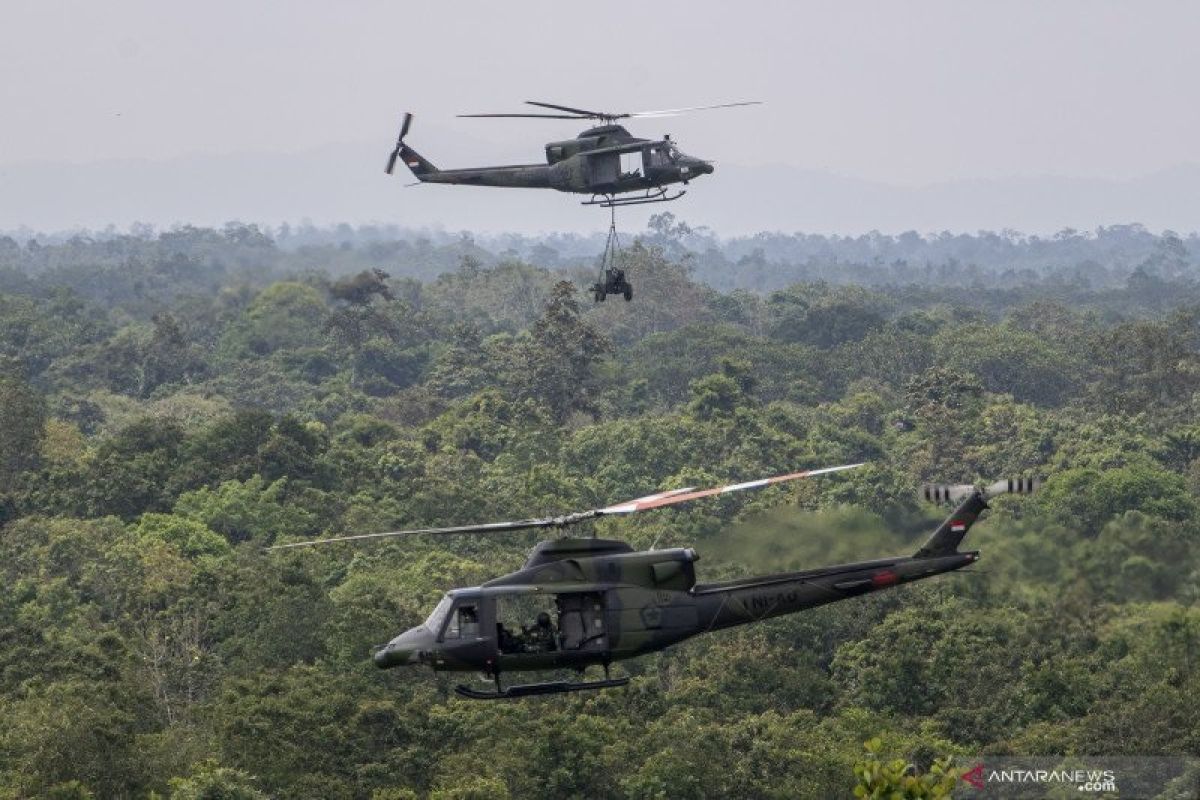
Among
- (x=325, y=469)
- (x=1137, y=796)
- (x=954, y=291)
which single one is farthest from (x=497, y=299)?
(x=1137, y=796)

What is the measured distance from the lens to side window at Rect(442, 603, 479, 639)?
24.7 meters

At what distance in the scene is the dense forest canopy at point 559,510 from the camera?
126ft

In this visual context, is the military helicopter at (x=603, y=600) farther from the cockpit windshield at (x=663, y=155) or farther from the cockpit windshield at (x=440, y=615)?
the cockpit windshield at (x=663, y=155)

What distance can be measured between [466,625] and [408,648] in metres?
0.79

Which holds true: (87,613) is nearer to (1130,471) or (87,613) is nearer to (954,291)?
(1130,471)

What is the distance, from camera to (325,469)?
228 feet

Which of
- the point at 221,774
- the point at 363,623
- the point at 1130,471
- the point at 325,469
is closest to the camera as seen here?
the point at 221,774

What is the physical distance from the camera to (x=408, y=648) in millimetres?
24891

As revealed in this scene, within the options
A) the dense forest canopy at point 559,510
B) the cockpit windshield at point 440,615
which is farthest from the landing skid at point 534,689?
the dense forest canopy at point 559,510

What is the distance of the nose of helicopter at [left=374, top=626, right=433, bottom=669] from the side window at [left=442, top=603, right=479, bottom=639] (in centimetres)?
27

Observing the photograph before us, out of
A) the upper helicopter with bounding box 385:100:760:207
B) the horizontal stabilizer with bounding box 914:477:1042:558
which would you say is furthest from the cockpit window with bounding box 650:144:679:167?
the horizontal stabilizer with bounding box 914:477:1042:558

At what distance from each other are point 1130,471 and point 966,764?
21.4 m

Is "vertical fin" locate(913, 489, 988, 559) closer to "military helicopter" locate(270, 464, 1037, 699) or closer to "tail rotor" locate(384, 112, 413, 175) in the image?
"military helicopter" locate(270, 464, 1037, 699)

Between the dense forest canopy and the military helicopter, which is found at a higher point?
the military helicopter
